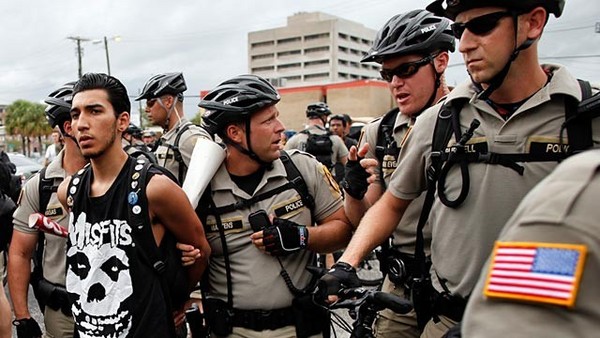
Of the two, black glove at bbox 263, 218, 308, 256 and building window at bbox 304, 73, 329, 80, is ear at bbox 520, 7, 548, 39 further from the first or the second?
building window at bbox 304, 73, 329, 80

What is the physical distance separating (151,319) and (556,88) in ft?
6.64

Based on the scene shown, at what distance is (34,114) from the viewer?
72125 mm

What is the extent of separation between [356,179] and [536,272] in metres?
1.90

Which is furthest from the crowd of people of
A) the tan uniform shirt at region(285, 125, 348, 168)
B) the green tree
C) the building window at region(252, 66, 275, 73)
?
the building window at region(252, 66, 275, 73)

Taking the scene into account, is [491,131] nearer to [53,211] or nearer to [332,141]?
[53,211]

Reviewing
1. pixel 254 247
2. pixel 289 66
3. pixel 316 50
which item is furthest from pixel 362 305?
pixel 289 66

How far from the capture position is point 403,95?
3105 millimetres

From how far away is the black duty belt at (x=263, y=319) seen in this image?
108 inches

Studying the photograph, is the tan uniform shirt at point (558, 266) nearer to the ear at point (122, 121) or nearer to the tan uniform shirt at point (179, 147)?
the ear at point (122, 121)

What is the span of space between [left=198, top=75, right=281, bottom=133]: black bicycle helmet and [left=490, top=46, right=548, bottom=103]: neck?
1.32m

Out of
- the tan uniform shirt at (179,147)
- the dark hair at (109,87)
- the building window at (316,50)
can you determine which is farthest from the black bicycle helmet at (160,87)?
the building window at (316,50)

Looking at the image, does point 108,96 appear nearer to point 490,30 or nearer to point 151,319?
point 151,319

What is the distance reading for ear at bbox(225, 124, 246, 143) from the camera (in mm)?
2990

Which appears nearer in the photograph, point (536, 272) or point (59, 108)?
point (536, 272)
